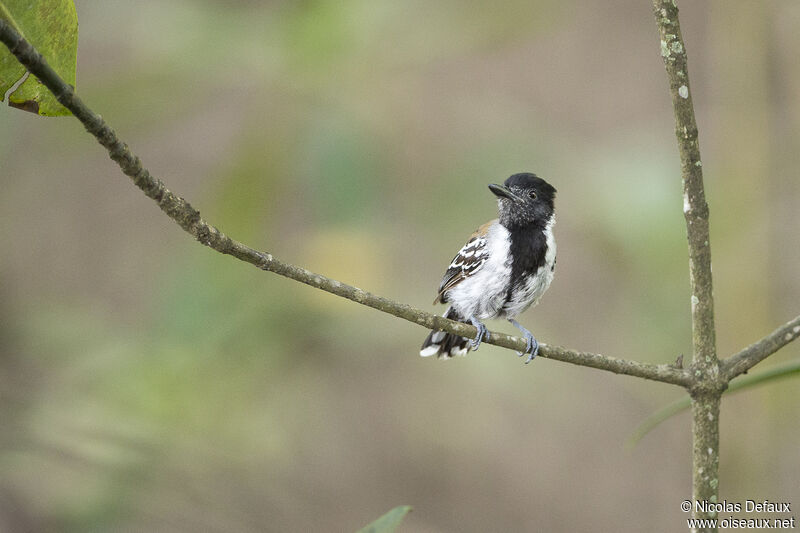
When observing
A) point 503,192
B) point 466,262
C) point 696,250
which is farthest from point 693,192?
point 466,262

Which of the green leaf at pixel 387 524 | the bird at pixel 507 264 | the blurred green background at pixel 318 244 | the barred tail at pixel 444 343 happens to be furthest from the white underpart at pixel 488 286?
the green leaf at pixel 387 524

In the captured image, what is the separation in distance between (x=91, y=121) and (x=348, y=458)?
4.62m

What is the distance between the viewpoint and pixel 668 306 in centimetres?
331

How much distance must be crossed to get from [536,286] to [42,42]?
8.37 ft

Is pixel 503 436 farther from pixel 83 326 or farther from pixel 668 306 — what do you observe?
pixel 83 326

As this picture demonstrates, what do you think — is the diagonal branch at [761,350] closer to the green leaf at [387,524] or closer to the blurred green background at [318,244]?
the green leaf at [387,524]

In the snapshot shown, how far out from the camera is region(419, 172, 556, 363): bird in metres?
3.55

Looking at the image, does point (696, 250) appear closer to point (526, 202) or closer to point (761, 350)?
point (761, 350)

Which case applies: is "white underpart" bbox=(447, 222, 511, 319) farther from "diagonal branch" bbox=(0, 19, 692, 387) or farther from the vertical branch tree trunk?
the vertical branch tree trunk

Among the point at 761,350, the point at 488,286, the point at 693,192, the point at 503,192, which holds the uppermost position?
the point at 503,192

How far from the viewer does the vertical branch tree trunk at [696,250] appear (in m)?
1.77

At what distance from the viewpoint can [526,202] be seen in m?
3.69

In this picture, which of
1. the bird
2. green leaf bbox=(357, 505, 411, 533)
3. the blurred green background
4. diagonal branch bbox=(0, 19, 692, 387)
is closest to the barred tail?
the bird

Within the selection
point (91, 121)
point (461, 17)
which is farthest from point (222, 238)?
point (461, 17)
